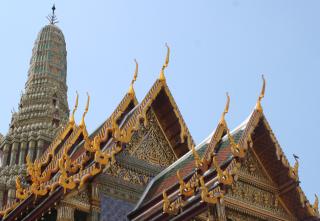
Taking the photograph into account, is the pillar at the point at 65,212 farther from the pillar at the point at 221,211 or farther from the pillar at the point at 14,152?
the pillar at the point at 14,152

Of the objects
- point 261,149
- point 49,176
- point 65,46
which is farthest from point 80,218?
point 65,46

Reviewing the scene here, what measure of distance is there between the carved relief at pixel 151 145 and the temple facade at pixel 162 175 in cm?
2

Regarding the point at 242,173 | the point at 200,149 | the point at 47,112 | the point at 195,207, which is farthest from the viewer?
the point at 47,112

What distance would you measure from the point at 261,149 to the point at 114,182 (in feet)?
8.31

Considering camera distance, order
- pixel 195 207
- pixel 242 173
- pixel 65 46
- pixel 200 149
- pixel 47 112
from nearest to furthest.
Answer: pixel 195 207 → pixel 242 173 → pixel 200 149 → pixel 47 112 → pixel 65 46

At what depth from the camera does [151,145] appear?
42.7 feet

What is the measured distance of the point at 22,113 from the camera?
2827 cm

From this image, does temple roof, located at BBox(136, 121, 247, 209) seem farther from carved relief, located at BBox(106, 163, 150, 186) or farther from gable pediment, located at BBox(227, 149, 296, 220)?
gable pediment, located at BBox(227, 149, 296, 220)

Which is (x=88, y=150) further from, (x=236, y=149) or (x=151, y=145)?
(x=236, y=149)

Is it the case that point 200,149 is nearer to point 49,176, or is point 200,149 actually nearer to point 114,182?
point 114,182

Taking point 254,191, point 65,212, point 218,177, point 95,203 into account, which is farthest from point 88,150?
point 254,191

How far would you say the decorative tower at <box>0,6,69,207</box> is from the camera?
2695 cm

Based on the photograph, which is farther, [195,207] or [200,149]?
[200,149]

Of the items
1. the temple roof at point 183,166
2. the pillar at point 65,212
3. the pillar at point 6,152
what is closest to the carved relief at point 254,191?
the temple roof at point 183,166
